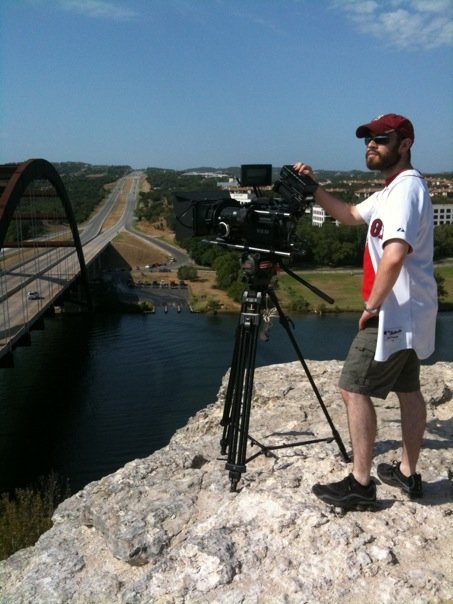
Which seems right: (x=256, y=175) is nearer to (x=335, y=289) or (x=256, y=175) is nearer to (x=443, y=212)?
(x=335, y=289)

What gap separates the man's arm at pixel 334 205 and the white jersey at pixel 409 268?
1.03ft

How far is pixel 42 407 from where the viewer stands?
60.3 feet

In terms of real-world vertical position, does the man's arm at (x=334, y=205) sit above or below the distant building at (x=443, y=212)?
above

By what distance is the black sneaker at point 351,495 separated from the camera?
2.71 m

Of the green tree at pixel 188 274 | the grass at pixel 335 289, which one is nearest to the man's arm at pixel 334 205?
the grass at pixel 335 289

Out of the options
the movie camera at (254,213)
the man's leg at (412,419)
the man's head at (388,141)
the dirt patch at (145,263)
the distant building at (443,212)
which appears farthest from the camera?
the distant building at (443,212)

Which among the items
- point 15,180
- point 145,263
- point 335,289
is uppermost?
point 15,180

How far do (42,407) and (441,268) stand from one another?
33.9 meters

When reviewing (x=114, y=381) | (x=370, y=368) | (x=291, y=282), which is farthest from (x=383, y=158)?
(x=291, y=282)

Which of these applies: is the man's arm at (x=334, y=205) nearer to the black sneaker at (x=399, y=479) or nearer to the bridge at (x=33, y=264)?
the black sneaker at (x=399, y=479)

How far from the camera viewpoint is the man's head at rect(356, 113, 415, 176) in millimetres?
2537

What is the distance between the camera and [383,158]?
260 centimetres

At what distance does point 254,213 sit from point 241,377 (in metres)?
0.82

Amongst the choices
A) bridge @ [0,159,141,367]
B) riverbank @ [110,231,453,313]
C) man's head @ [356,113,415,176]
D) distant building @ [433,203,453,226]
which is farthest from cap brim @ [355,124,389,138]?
distant building @ [433,203,453,226]
